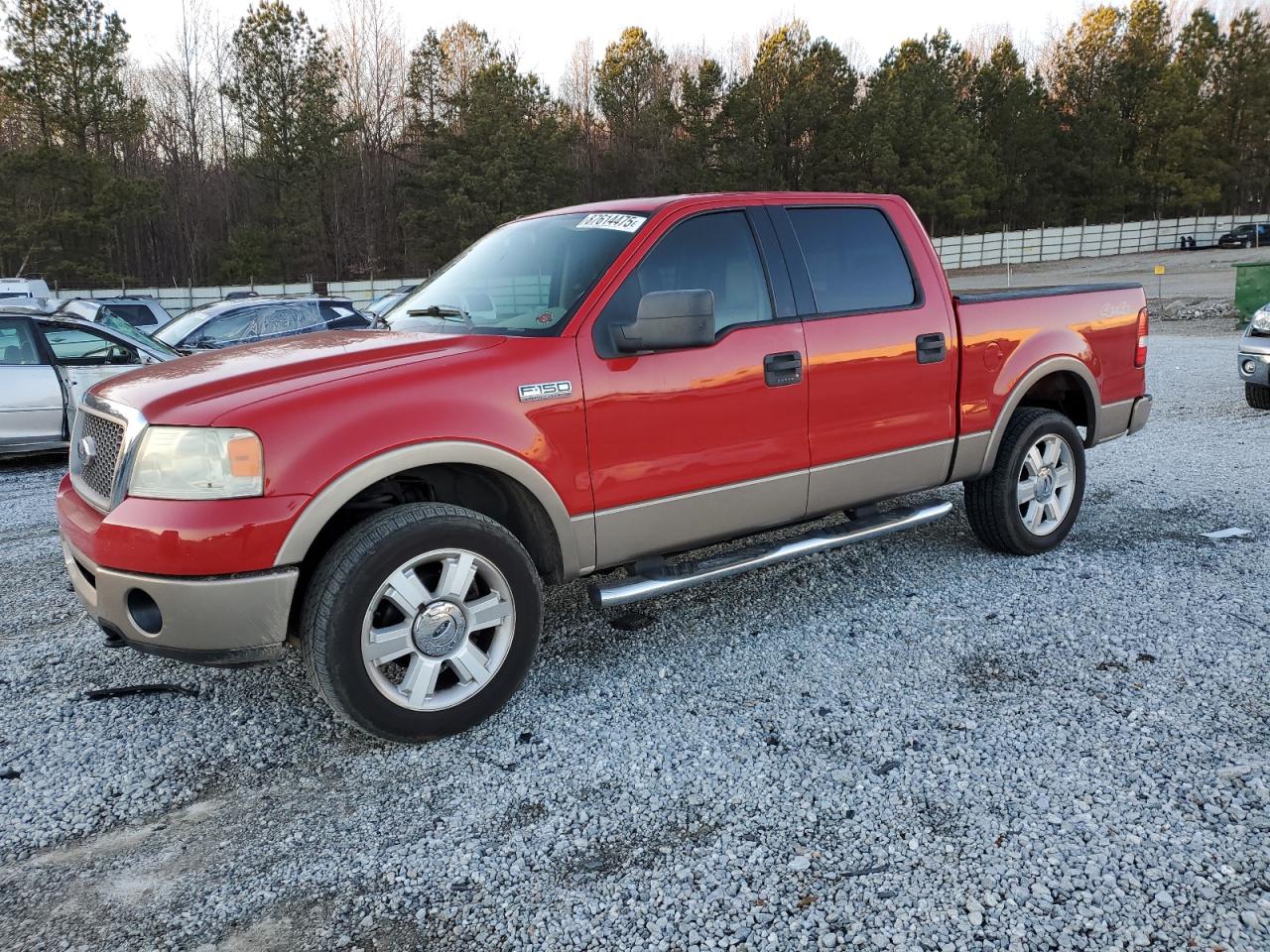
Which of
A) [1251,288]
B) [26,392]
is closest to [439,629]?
[26,392]

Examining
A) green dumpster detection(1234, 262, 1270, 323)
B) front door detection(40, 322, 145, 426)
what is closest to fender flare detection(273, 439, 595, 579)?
front door detection(40, 322, 145, 426)

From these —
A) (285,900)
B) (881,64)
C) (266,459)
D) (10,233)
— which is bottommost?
(285,900)

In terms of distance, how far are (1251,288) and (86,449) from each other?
67.8ft

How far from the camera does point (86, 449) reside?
3.54 m

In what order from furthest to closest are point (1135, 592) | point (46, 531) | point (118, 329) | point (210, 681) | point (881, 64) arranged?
point (881, 64) < point (118, 329) < point (46, 531) < point (1135, 592) < point (210, 681)

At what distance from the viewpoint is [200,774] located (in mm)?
3217

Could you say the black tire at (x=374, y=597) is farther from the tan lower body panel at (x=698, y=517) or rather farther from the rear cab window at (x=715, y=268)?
the rear cab window at (x=715, y=268)

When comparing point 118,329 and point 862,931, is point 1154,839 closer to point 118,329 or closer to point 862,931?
point 862,931

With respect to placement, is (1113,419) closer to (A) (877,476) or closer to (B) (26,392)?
(A) (877,476)

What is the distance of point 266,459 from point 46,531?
15.0 feet

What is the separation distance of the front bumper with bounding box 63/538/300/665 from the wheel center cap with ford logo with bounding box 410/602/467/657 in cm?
43

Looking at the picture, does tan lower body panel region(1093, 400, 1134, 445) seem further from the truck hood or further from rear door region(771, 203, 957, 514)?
the truck hood

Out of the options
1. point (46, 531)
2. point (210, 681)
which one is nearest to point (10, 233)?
point (46, 531)

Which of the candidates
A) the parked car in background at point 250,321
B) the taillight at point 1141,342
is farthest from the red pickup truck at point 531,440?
the parked car in background at point 250,321
